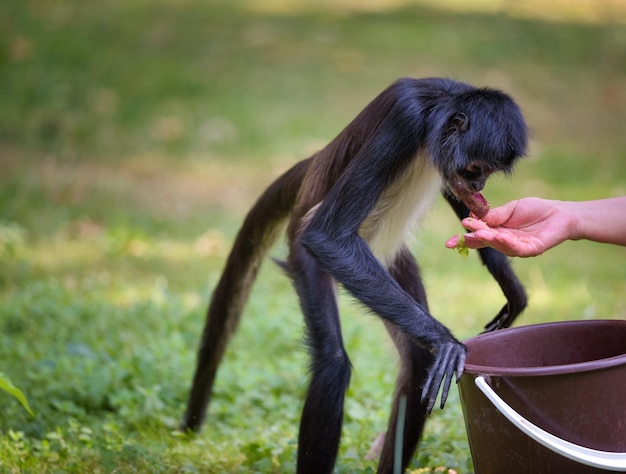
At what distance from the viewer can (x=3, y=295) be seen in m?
7.52

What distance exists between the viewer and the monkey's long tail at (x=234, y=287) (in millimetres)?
5000

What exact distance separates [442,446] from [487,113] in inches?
66.1

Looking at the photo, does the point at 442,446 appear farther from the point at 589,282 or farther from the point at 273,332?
the point at 589,282

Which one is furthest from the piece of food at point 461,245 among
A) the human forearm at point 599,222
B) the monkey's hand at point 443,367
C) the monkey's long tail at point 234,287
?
the monkey's long tail at point 234,287

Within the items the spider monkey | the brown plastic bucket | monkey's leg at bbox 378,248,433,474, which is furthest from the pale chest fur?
the brown plastic bucket

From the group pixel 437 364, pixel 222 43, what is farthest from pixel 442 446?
pixel 222 43

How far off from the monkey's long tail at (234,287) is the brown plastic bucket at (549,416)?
194 cm

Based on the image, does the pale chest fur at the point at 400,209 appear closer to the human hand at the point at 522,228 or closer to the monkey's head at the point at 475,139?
the monkey's head at the point at 475,139

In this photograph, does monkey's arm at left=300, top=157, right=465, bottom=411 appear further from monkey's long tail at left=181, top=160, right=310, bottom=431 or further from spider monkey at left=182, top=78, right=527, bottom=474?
monkey's long tail at left=181, top=160, right=310, bottom=431

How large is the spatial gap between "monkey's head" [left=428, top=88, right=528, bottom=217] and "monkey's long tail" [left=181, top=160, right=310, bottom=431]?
3.72ft

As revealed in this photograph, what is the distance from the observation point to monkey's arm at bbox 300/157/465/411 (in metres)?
3.71

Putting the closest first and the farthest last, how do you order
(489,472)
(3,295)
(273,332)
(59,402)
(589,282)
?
(489,472), (59,402), (273,332), (3,295), (589,282)

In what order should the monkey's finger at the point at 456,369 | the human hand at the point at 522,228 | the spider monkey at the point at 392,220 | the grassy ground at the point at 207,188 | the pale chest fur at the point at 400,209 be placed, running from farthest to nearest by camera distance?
Answer: the grassy ground at the point at 207,188
the pale chest fur at the point at 400,209
the spider monkey at the point at 392,220
the human hand at the point at 522,228
the monkey's finger at the point at 456,369

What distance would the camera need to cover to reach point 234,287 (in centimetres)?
516
